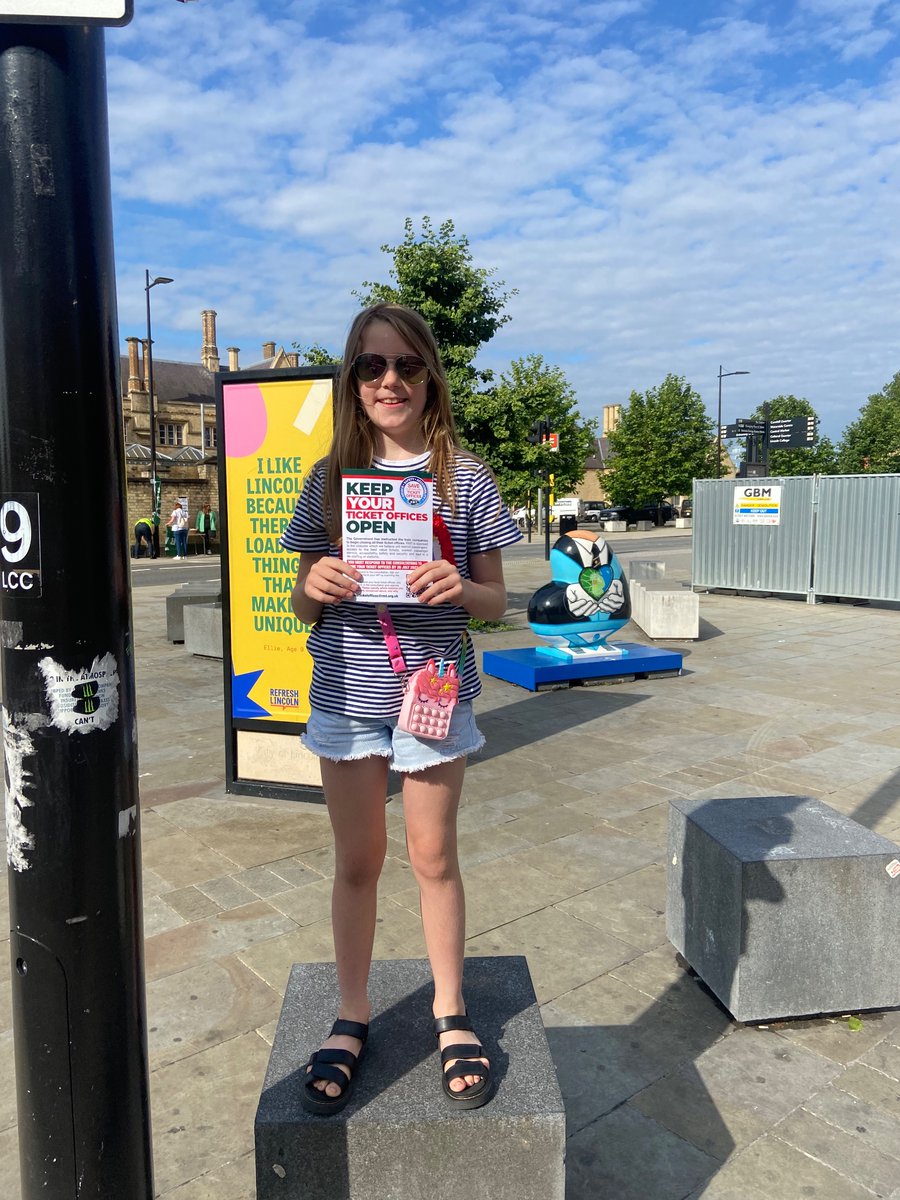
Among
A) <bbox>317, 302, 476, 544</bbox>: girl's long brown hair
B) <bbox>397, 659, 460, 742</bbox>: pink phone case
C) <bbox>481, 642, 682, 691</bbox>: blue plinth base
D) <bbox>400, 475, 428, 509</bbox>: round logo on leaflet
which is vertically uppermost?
<bbox>317, 302, 476, 544</bbox>: girl's long brown hair

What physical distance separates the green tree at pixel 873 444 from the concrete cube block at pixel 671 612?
1480 inches

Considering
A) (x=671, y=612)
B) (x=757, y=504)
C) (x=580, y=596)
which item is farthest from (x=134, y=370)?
(x=580, y=596)

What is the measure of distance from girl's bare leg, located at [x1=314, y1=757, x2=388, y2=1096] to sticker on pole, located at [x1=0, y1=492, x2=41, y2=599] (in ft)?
Result: 2.95

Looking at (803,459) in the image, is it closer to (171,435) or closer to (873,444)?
(873,444)

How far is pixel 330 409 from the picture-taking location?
5129mm

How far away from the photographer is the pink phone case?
2.07 meters

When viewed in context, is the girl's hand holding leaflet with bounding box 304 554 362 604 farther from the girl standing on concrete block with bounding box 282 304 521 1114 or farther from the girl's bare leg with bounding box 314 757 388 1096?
the girl's bare leg with bounding box 314 757 388 1096

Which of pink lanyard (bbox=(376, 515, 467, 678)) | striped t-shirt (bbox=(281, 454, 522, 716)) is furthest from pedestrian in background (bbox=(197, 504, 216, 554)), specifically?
pink lanyard (bbox=(376, 515, 467, 678))

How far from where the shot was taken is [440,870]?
85.0 inches

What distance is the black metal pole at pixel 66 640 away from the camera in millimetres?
1435

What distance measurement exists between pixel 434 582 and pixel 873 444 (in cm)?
4938

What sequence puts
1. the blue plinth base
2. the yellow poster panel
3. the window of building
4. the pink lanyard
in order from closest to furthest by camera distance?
1. the pink lanyard
2. the yellow poster panel
3. the blue plinth base
4. the window of building

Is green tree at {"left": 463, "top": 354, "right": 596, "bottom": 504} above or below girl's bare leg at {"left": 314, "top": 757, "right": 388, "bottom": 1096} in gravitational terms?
above

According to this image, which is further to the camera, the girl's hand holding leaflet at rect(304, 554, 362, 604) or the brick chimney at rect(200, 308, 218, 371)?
the brick chimney at rect(200, 308, 218, 371)
